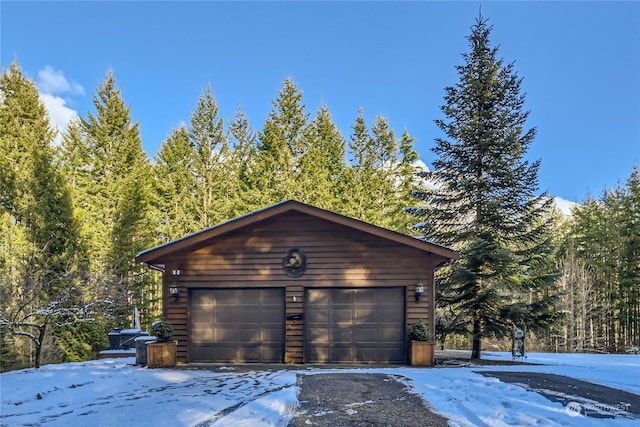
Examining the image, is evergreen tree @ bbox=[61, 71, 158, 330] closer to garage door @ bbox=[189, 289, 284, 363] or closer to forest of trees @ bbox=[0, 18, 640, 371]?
forest of trees @ bbox=[0, 18, 640, 371]

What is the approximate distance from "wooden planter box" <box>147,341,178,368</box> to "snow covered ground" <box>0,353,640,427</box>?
0.35 meters

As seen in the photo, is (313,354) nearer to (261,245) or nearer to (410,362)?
(410,362)

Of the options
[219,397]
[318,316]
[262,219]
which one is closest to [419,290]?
[318,316]

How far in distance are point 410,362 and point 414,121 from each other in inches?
715

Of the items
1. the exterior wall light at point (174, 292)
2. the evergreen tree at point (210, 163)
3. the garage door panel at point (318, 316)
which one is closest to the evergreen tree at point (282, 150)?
the evergreen tree at point (210, 163)

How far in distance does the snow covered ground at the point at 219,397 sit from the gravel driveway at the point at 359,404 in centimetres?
21

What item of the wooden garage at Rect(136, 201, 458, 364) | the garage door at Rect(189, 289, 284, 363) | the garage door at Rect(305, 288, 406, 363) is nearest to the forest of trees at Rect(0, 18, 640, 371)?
the wooden garage at Rect(136, 201, 458, 364)

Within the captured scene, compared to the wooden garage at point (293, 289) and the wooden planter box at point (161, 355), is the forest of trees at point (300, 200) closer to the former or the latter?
the wooden planter box at point (161, 355)

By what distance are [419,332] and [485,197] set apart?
5136 mm

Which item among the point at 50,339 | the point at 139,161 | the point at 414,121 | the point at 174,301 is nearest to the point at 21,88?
the point at 139,161

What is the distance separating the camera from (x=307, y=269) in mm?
9570

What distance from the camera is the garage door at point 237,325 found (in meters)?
9.57

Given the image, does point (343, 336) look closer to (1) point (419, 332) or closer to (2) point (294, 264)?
(1) point (419, 332)

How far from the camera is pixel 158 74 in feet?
63.1
